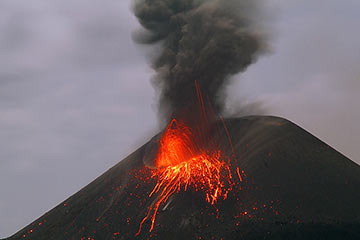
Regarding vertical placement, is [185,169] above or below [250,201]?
above

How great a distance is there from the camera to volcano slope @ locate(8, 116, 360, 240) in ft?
164

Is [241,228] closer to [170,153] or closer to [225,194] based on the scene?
[225,194]

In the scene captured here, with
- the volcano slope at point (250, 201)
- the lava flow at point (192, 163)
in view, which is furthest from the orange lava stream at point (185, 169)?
the volcano slope at point (250, 201)

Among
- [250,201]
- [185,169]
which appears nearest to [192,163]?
[185,169]

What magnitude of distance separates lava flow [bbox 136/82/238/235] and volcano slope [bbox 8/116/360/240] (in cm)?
126

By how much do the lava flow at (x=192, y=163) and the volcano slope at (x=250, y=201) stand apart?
1.26 m

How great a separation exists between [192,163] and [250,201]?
14.1m

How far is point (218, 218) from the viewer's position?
5297 cm

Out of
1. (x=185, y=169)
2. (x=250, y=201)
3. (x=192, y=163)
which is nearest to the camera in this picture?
(x=250, y=201)

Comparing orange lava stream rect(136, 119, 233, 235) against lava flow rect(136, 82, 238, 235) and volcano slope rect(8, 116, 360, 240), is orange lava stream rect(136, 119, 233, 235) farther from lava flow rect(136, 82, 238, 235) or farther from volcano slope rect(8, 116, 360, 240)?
volcano slope rect(8, 116, 360, 240)

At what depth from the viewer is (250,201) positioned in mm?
53875

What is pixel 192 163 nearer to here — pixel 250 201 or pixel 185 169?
pixel 185 169

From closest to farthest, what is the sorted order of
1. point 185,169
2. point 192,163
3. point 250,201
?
1. point 250,201
2. point 185,169
3. point 192,163

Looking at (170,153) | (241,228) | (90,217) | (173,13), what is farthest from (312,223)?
(173,13)
